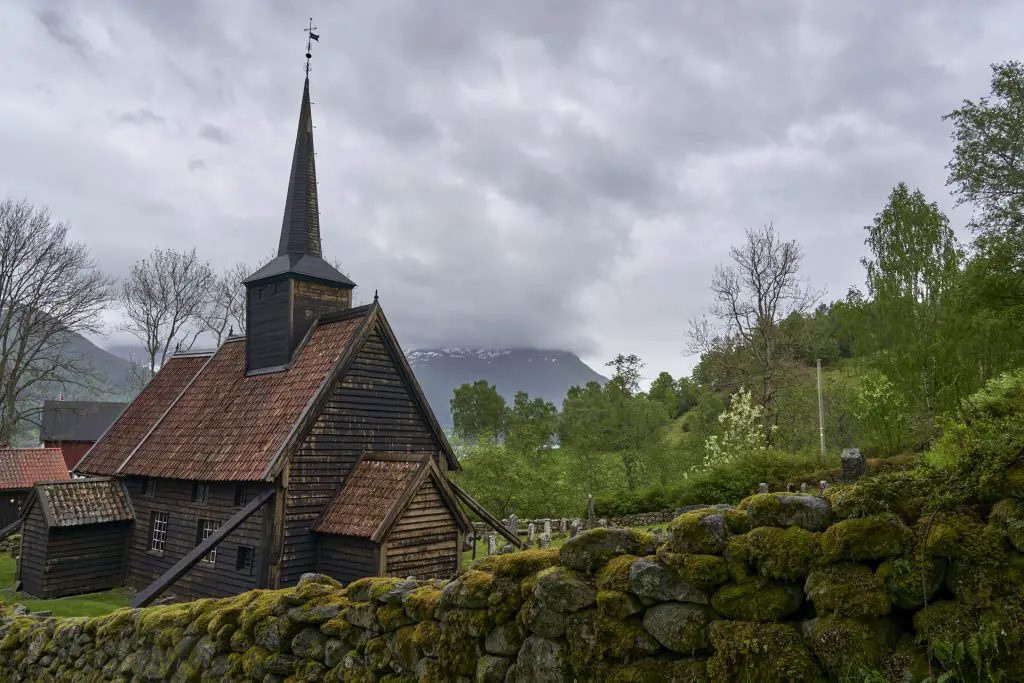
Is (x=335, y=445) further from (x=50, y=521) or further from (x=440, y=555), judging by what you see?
(x=50, y=521)

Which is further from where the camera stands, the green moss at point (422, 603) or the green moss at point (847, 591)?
the green moss at point (422, 603)

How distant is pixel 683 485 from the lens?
28.2 meters

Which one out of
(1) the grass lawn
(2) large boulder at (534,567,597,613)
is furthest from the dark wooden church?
(2) large boulder at (534,567,597,613)

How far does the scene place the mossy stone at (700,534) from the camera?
3881 mm

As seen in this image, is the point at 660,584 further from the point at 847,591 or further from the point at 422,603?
the point at 422,603

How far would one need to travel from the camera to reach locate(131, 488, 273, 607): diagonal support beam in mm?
14369

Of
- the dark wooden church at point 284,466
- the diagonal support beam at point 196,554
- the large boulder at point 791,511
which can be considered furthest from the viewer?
the dark wooden church at point 284,466

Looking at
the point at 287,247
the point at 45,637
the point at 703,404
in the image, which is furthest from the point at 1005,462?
the point at 703,404

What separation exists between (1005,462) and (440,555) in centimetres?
1575

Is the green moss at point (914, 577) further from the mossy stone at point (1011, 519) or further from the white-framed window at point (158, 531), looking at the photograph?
the white-framed window at point (158, 531)

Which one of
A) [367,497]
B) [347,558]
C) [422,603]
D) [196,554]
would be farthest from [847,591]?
[196,554]

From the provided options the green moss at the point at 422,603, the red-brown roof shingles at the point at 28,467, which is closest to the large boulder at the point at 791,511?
the green moss at the point at 422,603

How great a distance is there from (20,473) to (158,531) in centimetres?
2064

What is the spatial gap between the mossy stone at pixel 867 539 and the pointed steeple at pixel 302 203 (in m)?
21.6
